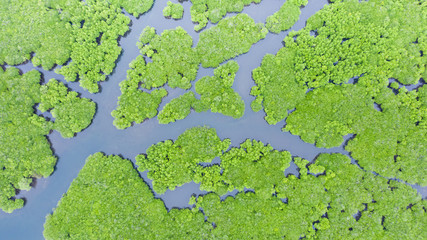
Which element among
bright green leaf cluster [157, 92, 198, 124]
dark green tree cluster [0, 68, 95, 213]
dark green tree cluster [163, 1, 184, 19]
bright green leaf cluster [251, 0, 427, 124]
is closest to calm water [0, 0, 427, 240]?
bright green leaf cluster [157, 92, 198, 124]

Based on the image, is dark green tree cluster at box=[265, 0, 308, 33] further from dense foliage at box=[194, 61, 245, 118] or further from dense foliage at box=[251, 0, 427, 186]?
dense foliage at box=[194, 61, 245, 118]

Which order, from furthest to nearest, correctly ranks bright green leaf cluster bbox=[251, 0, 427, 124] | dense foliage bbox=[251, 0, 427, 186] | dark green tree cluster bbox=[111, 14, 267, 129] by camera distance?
dark green tree cluster bbox=[111, 14, 267, 129] → bright green leaf cluster bbox=[251, 0, 427, 124] → dense foliage bbox=[251, 0, 427, 186]

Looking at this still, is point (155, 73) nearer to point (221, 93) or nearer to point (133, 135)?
point (133, 135)

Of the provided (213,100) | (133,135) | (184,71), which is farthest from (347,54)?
(133,135)

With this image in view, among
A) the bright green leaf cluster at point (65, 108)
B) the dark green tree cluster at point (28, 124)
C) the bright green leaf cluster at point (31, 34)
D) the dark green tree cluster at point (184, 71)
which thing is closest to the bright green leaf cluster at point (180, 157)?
the dark green tree cluster at point (184, 71)

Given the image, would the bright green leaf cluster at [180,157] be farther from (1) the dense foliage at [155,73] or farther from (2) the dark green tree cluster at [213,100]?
(1) the dense foliage at [155,73]

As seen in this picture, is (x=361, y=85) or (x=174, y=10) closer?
(x=361, y=85)
